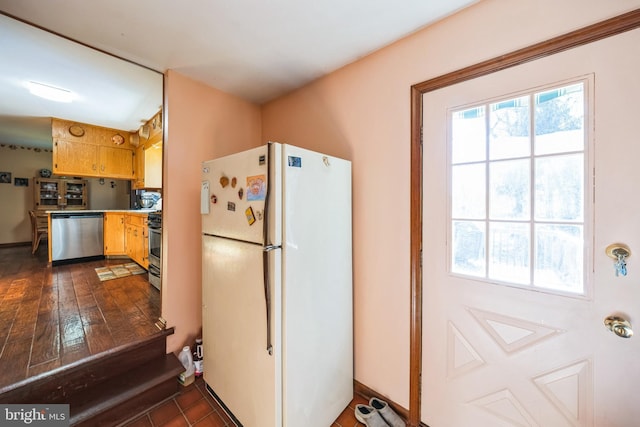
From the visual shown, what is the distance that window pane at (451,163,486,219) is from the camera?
47.8 inches

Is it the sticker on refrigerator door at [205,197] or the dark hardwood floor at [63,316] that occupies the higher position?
the sticker on refrigerator door at [205,197]

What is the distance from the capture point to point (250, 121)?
2.38 m

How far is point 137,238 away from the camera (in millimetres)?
3533

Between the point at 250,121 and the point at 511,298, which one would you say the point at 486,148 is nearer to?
the point at 511,298

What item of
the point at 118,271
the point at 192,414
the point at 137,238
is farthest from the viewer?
the point at 137,238

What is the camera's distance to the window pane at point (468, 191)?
→ 47.8 inches

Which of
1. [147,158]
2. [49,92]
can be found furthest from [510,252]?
[147,158]

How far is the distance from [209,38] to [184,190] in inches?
42.6

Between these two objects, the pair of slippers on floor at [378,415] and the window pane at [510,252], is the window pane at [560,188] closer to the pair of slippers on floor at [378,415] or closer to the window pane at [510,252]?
the window pane at [510,252]

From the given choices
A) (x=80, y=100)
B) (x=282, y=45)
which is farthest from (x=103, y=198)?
(x=282, y=45)

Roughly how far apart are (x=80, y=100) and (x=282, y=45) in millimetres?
2690

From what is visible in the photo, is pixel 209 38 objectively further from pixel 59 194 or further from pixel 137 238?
pixel 59 194

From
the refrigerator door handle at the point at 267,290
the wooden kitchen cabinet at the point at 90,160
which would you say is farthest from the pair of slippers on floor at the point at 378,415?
the wooden kitchen cabinet at the point at 90,160

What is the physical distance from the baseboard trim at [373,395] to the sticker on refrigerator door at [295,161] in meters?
1.58
